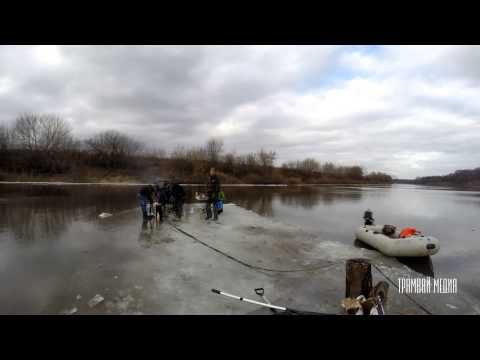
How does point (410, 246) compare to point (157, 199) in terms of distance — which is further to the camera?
point (157, 199)

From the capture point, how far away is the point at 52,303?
3350mm

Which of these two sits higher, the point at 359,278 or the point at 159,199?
the point at 159,199

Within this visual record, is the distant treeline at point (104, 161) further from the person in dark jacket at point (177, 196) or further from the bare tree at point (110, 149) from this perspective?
the person in dark jacket at point (177, 196)

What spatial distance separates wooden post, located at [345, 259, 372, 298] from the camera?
9.59 feet

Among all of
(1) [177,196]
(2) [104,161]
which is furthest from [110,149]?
(1) [177,196]

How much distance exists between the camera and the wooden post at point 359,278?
2922 mm

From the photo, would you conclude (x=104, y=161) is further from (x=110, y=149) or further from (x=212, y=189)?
(x=212, y=189)

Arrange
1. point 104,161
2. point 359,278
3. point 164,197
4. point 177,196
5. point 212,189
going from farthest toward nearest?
point 104,161, point 177,196, point 164,197, point 212,189, point 359,278

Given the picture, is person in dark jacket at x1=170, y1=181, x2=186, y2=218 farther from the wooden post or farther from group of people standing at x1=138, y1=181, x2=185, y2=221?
the wooden post

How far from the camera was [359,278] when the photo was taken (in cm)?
294

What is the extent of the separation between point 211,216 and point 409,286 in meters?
7.05

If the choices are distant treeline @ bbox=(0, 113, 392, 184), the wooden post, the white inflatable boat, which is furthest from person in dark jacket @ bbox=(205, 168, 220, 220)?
distant treeline @ bbox=(0, 113, 392, 184)
